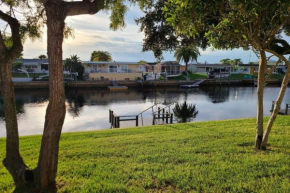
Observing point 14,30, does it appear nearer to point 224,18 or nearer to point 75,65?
point 224,18

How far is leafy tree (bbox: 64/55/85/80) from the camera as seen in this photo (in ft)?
142

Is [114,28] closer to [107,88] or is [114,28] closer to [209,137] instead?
[209,137]

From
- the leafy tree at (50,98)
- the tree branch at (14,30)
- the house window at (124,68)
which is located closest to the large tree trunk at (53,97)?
the leafy tree at (50,98)

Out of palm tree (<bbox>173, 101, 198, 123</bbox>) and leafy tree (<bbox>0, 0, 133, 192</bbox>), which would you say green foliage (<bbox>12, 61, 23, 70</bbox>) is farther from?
leafy tree (<bbox>0, 0, 133, 192</bbox>)

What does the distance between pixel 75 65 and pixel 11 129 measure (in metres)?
42.2

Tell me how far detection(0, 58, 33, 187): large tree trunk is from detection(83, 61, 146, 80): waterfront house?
4196 centimetres

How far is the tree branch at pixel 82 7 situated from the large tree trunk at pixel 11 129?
4.37ft

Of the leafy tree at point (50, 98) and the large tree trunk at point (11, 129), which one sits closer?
the leafy tree at point (50, 98)

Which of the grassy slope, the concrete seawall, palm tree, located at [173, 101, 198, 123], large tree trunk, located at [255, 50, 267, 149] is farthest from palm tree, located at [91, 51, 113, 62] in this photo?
large tree trunk, located at [255, 50, 267, 149]

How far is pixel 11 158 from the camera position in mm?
3564

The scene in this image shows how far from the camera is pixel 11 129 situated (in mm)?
3549

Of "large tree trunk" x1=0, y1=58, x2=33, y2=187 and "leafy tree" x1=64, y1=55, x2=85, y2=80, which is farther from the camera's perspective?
"leafy tree" x1=64, y1=55, x2=85, y2=80

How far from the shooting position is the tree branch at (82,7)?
10.6ft

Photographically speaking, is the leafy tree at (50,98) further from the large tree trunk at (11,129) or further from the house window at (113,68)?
the house window at (113,68)
